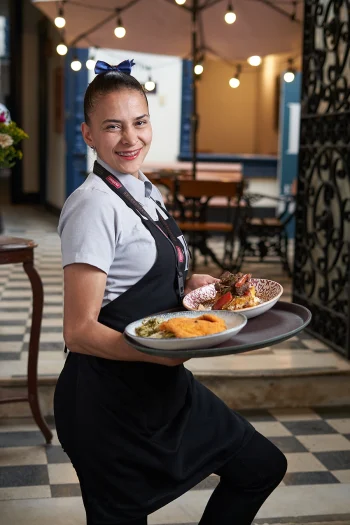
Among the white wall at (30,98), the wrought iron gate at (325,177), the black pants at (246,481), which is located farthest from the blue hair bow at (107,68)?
the white wall at (30,98)

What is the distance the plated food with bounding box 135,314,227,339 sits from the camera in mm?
1492

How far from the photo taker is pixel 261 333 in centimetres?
159

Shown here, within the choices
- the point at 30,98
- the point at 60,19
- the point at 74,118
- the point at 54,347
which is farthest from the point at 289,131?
the point at 30,98

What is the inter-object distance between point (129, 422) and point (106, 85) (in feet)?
2.32

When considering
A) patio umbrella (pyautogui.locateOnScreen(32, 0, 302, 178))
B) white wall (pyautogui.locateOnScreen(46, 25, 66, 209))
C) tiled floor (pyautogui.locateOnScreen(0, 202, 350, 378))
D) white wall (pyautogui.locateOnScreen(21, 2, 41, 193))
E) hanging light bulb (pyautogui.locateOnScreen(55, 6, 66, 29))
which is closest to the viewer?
tiled floor (pyautogui.locateOnScreen(0, 202, 350, 378))

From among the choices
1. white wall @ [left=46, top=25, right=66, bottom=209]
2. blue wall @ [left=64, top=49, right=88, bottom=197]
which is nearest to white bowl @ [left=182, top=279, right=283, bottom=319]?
blue wall @ [left=64, top=49, right=88, bottom=197]

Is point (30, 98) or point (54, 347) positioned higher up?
point (30, 98)

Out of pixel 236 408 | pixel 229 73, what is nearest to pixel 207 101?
pixel 229 73

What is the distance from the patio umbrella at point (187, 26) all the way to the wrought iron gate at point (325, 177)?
2403mm

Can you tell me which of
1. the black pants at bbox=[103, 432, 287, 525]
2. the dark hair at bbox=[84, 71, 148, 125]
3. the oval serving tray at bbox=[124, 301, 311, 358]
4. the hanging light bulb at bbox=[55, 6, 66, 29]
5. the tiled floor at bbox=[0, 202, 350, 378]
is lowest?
the tiled floor at bbox=[0, 202, 350, 378]

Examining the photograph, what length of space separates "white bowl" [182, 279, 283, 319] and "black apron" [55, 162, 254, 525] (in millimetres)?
53

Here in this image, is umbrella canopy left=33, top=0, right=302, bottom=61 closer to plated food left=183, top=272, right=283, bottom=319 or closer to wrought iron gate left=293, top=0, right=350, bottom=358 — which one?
wrought iron gate left=293, top=0, right=350, bottom=358

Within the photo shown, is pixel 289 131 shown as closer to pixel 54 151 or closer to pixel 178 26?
pixel 178 26

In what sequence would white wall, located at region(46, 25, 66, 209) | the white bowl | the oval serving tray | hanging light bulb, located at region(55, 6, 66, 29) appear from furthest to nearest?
white wall, located at region(46, 25, 66, 209) < hanging light bulb, located at region(55, 6, 66, 29) < the white bowl < the oval serving tray
